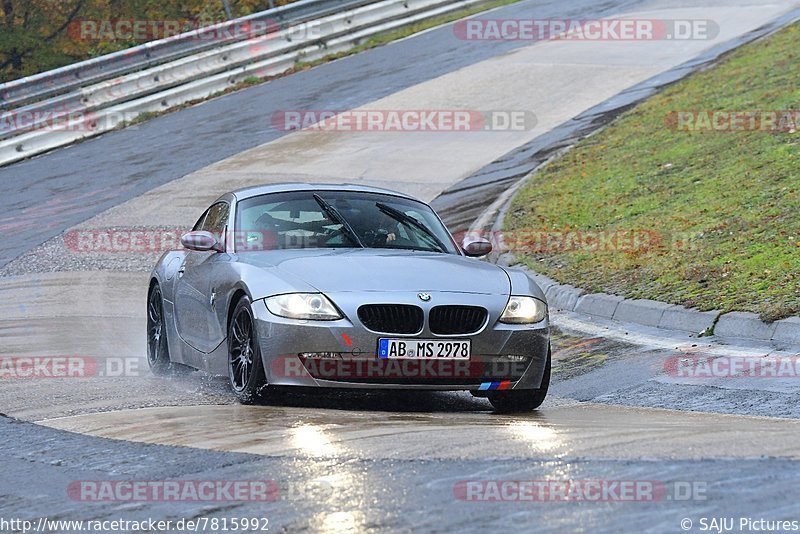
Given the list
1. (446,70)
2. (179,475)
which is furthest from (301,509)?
(446,70)

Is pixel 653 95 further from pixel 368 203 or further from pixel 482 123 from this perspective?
pixel 368 203

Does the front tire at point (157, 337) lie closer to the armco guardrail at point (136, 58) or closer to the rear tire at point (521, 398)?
the rear tire at point (521, 398)

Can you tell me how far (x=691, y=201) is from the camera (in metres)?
14.8

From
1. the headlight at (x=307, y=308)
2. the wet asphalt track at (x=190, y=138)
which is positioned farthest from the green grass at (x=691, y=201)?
the wet asphalt track at (x=190, y=138)

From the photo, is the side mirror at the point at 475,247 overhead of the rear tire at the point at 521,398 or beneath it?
overhead

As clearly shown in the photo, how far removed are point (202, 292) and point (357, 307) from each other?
1859 millimetres

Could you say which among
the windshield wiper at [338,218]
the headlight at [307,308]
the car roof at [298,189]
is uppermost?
the car roof at [298,189]

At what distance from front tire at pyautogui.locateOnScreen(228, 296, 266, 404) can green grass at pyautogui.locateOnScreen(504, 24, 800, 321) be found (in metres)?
3.90

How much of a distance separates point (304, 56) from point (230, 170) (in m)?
8.84

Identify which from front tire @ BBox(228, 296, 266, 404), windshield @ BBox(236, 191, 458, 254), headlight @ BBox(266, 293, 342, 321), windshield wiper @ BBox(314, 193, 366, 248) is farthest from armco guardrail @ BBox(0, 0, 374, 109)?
headlight @ BBox(266, 293, 342, 321)

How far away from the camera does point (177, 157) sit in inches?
886

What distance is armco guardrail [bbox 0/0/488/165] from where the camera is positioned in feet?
79.1

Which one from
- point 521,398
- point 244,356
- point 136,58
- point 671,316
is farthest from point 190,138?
point 521,398

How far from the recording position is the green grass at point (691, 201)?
11.4 metres
